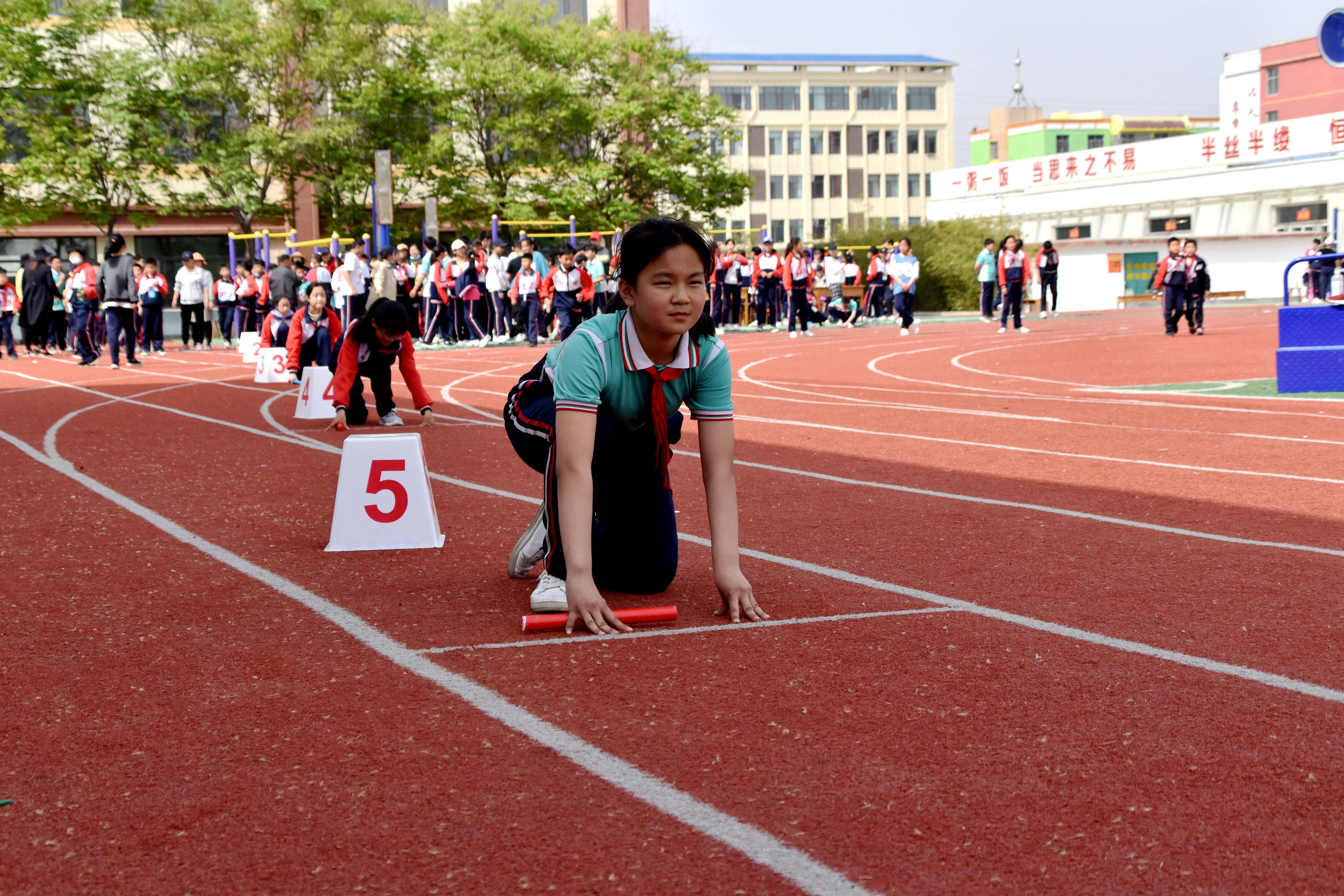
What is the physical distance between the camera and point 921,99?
10294 centimetres

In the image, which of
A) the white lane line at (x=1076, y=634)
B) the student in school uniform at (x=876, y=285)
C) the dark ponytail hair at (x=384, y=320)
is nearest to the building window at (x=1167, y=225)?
the student in school uniform at (x=876, y=285)

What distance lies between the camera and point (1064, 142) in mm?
95125

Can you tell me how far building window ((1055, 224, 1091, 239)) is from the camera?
60.0 metres

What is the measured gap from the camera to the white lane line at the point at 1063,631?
403 centimetres

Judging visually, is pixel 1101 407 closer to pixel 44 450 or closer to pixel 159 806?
pixel 44 450

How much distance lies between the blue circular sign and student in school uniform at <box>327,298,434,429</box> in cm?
1000

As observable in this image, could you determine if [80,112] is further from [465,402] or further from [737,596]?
[737,596]

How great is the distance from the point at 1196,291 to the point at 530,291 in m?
11.9

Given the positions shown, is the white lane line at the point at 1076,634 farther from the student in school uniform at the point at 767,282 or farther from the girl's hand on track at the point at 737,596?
the student in school uniform at the point at 767,282

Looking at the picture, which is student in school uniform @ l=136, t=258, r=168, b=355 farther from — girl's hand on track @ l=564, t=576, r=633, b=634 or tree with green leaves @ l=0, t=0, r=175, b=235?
girl's hand on track @ l=564, t=576, r=633, b=634

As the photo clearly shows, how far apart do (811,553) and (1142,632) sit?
1740mm

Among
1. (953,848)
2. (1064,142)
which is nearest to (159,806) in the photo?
(953,848)

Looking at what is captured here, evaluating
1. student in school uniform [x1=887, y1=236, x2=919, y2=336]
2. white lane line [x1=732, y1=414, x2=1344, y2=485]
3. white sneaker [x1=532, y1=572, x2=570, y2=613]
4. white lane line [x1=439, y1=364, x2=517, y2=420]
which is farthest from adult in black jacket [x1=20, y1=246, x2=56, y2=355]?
white sneaker [x1=532, y1=572, x2=570, y2=613]

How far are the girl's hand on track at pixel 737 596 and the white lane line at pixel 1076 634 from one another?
74cm
